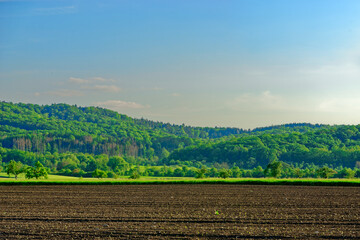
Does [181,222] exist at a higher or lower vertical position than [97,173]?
higher

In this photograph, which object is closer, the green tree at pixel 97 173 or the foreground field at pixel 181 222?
the foreground field at pixel 181 222

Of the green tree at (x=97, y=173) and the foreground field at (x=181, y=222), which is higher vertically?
the foreground field at (x=181, y=222)

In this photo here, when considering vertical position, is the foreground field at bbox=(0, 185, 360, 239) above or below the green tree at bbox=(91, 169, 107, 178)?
above

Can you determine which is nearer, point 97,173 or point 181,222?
point 181,222

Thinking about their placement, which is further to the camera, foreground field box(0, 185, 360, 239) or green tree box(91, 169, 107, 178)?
green tree box(91, 169, 107, 178)

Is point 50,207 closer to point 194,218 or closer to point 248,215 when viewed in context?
point 194,218

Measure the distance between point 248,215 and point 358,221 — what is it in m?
7.40

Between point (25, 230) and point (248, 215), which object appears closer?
point (25, 230)

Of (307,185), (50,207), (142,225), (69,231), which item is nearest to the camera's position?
(69,231)

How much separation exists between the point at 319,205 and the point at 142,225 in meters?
19.2

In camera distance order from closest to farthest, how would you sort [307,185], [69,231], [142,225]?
[69,231]
[142,225]
[307,185]

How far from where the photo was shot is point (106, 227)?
81.1ft

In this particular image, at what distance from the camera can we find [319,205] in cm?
3691

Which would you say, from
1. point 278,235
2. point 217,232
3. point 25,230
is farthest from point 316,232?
point 25,230
